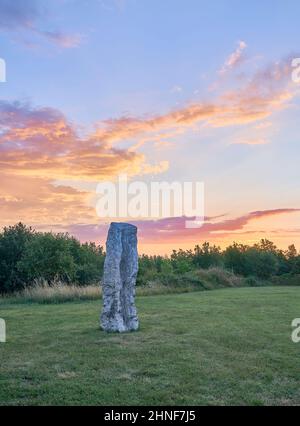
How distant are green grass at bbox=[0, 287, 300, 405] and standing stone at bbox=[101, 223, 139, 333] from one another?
448mm

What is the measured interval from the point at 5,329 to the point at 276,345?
20.3 feet

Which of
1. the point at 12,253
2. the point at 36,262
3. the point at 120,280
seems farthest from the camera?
the point at 12,253

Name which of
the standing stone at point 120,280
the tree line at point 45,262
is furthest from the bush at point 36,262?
the standing stone at point 120,280

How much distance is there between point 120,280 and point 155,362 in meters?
3.18

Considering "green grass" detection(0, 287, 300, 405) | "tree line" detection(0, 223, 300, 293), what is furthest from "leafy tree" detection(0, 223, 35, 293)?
"green grass" detection(0, 287, 300, 405)

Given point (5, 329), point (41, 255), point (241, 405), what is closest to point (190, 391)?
point (241, 405)

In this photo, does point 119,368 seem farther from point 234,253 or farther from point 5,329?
point 234,253

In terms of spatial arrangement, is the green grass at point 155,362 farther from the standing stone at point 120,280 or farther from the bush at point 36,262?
the bush at point 36,262

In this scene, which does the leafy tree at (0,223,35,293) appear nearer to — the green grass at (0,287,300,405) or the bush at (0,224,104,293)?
the bush at (0,224,104,293)

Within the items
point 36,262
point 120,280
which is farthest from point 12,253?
point 120,280

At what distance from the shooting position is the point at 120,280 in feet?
32.6

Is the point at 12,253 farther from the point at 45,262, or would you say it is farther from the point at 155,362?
the point at 155,362

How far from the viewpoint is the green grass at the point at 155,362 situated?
5465 millimetres

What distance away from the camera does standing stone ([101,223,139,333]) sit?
973cm
